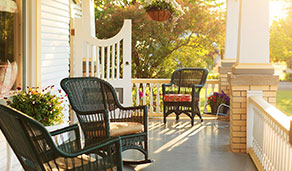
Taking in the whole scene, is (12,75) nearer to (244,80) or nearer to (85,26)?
(244,80)

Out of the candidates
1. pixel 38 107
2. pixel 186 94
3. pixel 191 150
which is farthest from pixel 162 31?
pixel 38 107

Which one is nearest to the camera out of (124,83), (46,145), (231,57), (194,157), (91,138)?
(46,145)

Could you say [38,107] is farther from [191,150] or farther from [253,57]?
[253,57]

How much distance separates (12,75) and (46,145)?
1813 millimetres

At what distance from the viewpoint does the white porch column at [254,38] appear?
5070 millimetres

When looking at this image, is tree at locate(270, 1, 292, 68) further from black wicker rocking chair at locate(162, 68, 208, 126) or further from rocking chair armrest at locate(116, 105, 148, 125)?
rocking chair armrest at locate(116, 105, 148, 125)

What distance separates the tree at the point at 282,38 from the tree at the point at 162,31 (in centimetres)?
566

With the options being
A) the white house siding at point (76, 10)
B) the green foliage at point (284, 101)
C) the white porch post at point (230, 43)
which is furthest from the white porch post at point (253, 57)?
the green foliage at point (284, 101)

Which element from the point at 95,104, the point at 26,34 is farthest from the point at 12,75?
the point at 95,104

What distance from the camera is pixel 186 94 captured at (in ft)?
24.9

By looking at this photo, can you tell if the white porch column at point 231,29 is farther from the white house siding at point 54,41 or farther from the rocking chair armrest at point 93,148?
the rocking chair armrest at point 93,148

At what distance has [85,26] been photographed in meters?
7.34

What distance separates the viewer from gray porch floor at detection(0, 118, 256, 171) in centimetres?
461

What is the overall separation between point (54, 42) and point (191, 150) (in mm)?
2275
